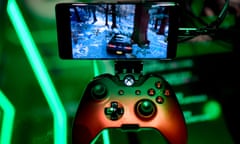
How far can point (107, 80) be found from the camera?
109 centimetres

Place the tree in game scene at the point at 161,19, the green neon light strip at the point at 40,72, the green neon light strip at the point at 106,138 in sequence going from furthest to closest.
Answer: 1. the green neon light strip at the point at 106,138
2. the green neon light strip at the point at 40,72
3. the tree in game scene at the point at 161,19

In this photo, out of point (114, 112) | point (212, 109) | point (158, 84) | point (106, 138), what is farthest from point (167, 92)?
point (212, 109)

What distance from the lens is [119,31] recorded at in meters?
1.04

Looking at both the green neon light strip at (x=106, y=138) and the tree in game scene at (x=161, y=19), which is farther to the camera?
the green neon light strip at (x=106, y=138)

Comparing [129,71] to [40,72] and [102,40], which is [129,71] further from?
[40,72]

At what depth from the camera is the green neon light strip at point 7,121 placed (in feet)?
3.91

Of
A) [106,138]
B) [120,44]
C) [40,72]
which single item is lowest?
[106,138]

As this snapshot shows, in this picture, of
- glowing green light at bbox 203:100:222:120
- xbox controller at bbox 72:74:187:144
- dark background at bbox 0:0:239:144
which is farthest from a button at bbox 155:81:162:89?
glowing green light at bbox 203:100:222:120

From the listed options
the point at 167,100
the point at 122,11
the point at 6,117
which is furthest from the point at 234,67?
the point at 6,117

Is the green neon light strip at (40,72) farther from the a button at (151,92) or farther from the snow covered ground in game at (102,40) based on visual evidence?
the a button at (151,92)

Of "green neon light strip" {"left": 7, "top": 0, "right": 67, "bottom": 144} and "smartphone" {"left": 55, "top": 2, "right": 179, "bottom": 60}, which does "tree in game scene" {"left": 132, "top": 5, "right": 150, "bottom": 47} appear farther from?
"green neon light strip" {"left": 7, "top": 0, "right": 67, "bottom": 144}

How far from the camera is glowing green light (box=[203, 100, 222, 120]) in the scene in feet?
5.12

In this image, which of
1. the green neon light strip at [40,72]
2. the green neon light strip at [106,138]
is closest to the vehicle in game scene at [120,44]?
the green neon light strip at [40,72]

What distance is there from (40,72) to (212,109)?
0.74 metres
